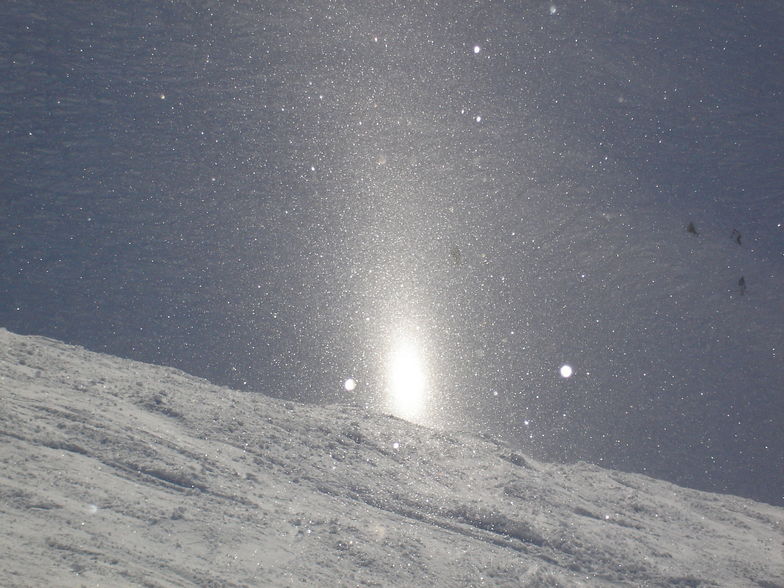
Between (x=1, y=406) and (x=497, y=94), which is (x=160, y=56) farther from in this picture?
(x=1, y=406)

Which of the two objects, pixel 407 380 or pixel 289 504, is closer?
pixel 289 504

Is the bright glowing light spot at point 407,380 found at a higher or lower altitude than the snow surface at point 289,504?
higher

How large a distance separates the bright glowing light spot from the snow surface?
1.01 metres

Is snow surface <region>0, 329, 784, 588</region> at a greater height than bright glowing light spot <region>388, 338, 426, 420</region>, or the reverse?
bright glowing light spot <region>388, 338, 426, 420</region>

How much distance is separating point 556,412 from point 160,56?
3763 mm

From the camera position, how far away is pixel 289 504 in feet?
7.21

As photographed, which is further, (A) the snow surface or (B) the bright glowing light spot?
(B) the bright glowing light spot

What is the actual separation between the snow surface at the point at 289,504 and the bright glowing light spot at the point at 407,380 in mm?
1008

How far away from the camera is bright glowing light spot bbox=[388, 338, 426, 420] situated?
445cm

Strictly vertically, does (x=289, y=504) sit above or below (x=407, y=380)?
below

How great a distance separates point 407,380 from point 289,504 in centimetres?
241

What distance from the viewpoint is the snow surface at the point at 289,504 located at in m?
1.64

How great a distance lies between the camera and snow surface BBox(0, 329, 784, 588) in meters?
1.64

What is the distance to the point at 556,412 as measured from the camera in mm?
4617
